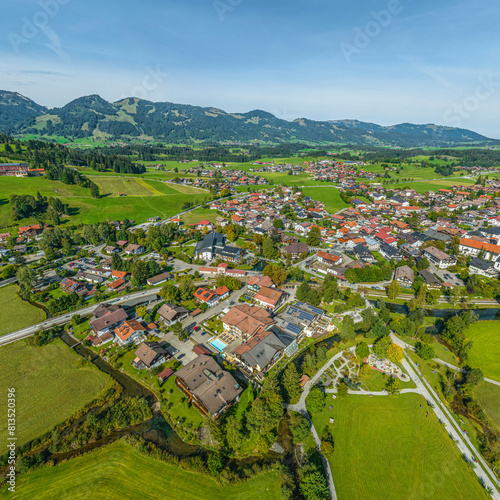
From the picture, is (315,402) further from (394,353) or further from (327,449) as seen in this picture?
(394,353)

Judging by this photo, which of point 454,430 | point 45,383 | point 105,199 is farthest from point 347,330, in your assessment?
point 105,199

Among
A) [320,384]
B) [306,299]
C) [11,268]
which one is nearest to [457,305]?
[306,299]

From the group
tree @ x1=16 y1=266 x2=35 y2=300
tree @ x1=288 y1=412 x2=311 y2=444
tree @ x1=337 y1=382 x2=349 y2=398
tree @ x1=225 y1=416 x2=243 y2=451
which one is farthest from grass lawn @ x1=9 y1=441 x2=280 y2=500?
tree @ x1=16 y1=266 x2=35 y2=300

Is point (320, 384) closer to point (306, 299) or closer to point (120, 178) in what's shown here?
point (306, 299)

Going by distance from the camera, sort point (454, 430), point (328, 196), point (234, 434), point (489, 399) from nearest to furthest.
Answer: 1. point (234, 434)
2. point (454, 430)
3. point (489, 399)
4. point (328, 196)

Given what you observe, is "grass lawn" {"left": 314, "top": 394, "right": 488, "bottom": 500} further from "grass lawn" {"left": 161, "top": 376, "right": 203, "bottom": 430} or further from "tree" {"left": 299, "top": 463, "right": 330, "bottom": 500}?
"grass lawn" {"left": 161, "top": 376, "right": 203, "bottom": 430}
